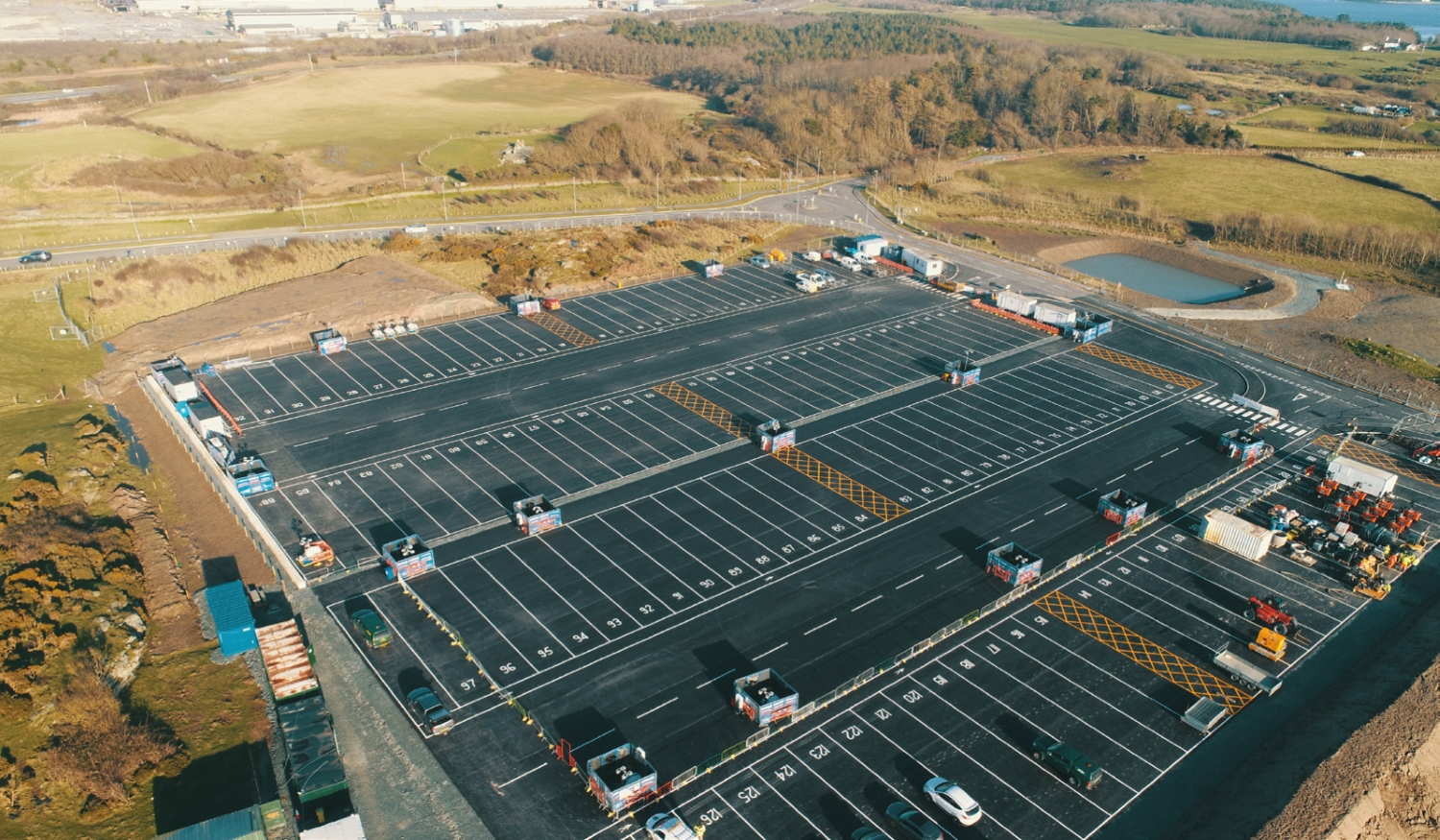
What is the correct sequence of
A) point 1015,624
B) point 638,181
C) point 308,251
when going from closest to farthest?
point 1015,624 < point 308,251 < point 638,181

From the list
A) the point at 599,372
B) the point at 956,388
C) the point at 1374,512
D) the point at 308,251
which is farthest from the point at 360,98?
the point at 1374,512

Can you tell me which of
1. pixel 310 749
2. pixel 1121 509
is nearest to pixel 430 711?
pixel 310 749

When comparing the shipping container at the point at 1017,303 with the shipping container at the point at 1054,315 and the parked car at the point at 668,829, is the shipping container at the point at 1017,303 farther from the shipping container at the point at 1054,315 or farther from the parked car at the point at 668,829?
the parked car at the point at 668,829

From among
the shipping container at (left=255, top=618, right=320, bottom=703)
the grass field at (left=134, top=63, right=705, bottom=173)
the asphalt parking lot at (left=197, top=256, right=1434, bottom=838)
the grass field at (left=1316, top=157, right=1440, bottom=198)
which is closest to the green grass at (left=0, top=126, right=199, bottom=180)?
the grass field at (left=134, top=63, right=705, bottom=173)

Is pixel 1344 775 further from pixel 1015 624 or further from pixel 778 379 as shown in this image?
pixel 778 379


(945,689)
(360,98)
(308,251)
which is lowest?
(945,689)

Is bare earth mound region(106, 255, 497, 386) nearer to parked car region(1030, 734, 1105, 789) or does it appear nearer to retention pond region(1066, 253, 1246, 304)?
parked car region(1030, 734, 1105, 789)
